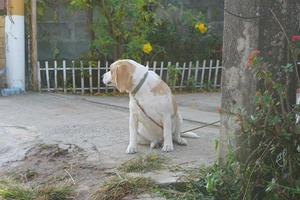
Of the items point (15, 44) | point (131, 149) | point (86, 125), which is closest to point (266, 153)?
point (131, 149)

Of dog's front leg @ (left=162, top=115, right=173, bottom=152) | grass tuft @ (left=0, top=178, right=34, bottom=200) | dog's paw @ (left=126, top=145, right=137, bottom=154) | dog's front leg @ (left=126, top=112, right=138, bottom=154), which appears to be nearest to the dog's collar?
dog's front leg @ (left=126, top=112, right=138, bottom=154)

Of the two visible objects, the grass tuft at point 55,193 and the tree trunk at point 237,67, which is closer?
the tree trunk at point 237,67

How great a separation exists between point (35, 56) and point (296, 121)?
7255 mm

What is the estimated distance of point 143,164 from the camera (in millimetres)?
5082

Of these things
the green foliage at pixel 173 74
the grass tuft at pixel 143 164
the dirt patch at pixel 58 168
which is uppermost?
the green foliage at pixel 173 74

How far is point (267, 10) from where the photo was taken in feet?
12.7

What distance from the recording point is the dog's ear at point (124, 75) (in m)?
5.63

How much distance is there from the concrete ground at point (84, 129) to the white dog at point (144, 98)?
0.22 meters

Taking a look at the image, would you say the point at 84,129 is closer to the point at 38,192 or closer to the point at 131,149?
the point at 131,149

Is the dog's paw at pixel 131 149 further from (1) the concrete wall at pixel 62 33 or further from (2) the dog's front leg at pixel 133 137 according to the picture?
(1) the concrete wall at pixel 62 33

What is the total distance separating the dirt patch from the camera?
4.96m

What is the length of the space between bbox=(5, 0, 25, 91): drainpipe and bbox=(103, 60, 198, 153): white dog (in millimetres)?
4586

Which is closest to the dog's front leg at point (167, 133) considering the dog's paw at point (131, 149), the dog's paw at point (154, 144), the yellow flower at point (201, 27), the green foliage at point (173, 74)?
the dog's paw at point (154, 144)

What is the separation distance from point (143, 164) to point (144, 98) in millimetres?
859
